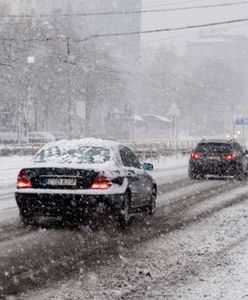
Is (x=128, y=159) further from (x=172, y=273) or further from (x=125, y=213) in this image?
(x=172, y=273)

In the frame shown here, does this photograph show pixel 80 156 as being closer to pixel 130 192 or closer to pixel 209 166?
pixel 130 192

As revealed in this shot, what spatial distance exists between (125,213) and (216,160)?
44.1 feet

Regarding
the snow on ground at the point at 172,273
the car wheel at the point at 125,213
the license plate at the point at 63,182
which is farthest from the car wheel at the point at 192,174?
the license plate at the point at 63,182

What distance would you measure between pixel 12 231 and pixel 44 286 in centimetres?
389

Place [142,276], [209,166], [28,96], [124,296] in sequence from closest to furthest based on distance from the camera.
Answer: [124,296] < [142,276] < [209,166] < [28,96]

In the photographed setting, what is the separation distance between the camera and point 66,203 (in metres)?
10.7

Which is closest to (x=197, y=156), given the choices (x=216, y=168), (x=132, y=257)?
(x=216, y=168)

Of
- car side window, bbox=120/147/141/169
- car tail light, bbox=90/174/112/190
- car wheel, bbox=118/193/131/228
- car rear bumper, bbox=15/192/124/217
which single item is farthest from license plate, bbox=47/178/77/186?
car side window, bbox=120/147/141/169

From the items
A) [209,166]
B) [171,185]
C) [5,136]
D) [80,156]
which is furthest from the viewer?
[5,136]

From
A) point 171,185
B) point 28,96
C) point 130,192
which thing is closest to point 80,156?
point 130,192

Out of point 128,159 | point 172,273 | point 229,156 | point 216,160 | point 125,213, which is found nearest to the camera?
point 172,273

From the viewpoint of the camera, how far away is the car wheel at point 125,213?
36.5 feet

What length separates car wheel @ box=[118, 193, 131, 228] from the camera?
11.1 meters

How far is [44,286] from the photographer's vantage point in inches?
272
